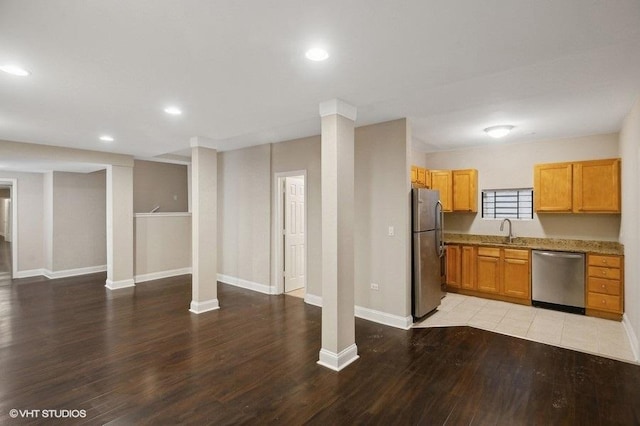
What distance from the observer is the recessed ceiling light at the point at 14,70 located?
7.61 ft

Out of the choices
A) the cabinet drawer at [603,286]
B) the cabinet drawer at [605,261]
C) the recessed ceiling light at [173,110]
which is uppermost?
the recessed ceiling light at [173,110]

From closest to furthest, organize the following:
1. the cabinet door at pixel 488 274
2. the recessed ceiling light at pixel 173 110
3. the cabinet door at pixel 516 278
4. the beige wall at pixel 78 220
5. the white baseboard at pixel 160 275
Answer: the recessed ceiling light at pixel 173 110 < the cabinet door at pixel 516 278 < the cabinet door at pixel 488 274 < the white baseboard at pixel 160 275 < the beige wall at pixel 78 220

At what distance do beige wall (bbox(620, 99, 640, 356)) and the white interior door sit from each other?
13.9ft

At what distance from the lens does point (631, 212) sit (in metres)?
3.62

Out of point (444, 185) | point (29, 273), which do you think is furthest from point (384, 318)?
point (29, 273)

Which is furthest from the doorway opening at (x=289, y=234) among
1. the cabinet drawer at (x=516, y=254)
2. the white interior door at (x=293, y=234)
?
the cabinet drawer at (x=516, y=254)

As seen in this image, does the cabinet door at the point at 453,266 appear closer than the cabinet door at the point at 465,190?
Yes

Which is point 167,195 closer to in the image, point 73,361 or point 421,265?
point 73,361

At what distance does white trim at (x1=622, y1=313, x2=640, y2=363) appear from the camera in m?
3.16

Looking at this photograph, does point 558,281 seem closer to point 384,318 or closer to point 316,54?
point 384,318

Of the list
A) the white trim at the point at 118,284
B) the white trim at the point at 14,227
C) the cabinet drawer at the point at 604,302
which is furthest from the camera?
the white trim at the point at 14,227

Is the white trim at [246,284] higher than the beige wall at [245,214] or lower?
lower

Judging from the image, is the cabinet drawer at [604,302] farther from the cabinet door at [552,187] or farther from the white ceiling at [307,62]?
the white ceiling at [307,62]

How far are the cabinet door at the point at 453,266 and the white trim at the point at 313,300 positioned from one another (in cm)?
243
